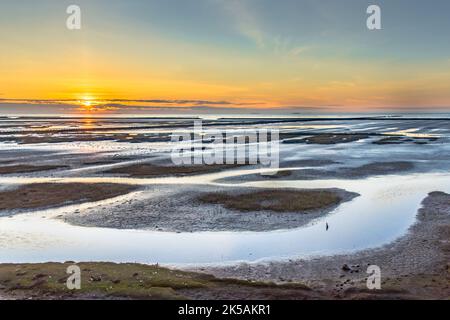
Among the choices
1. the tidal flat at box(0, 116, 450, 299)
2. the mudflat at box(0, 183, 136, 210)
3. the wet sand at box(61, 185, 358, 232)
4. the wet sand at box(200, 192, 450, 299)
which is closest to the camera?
the wet sand at box(200, 192, 450, 299)

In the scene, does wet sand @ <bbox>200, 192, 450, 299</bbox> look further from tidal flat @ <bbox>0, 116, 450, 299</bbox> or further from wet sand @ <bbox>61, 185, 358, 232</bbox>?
wet sand @ <bbox>61, 185, 358, 232</bbox>

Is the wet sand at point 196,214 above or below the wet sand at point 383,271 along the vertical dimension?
above

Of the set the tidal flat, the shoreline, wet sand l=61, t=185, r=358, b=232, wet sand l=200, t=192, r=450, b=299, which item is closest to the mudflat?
the tidal flat

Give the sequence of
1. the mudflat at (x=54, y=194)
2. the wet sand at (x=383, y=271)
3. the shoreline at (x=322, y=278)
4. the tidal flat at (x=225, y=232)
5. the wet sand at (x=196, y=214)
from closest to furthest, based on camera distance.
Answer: the shoreline at (x=322, y=278) → the wet sand at (x=383, y=271) → the tidal flat at (x=225, y=232) → the wet sand at (x=196, y=214) → the mudflat at (x=54, y=194)

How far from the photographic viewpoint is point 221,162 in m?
43.5

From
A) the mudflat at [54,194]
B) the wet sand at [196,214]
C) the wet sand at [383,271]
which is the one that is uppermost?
the mudflat at [54,194]

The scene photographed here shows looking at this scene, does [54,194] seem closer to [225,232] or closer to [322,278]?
[225,232]

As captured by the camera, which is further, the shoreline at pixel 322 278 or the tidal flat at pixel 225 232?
the tidal flat at pixel 225 232

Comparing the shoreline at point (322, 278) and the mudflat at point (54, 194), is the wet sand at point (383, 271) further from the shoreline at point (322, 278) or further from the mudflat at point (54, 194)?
the mudflat at point (54, 194)

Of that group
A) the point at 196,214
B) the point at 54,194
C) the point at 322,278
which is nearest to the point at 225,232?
the point at 196,214

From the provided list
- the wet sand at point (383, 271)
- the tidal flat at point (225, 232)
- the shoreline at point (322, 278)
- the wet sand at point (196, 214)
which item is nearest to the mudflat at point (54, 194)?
the tidal flat at point (225, 232)

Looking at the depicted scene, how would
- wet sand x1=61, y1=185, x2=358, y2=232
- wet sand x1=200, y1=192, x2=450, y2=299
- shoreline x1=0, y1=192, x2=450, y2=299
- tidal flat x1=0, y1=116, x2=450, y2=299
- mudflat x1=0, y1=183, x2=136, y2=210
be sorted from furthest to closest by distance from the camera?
mudflat x1=0, y1=183, x2=136, y2=210 → wet sand x1=61, y1=185, x2=358, y2=232 → tidal flat x1=0, y1=116, x2=450, y2=299 → wet sand x1=200, y1=192, x2=450, y2=299 → shoreline x1=0, y1=192, x2=450, y2=299

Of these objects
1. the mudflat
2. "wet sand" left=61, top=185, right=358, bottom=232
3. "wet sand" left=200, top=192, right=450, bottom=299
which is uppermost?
the mudflat

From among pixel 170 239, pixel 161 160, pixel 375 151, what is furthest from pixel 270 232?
pixel 375 151
